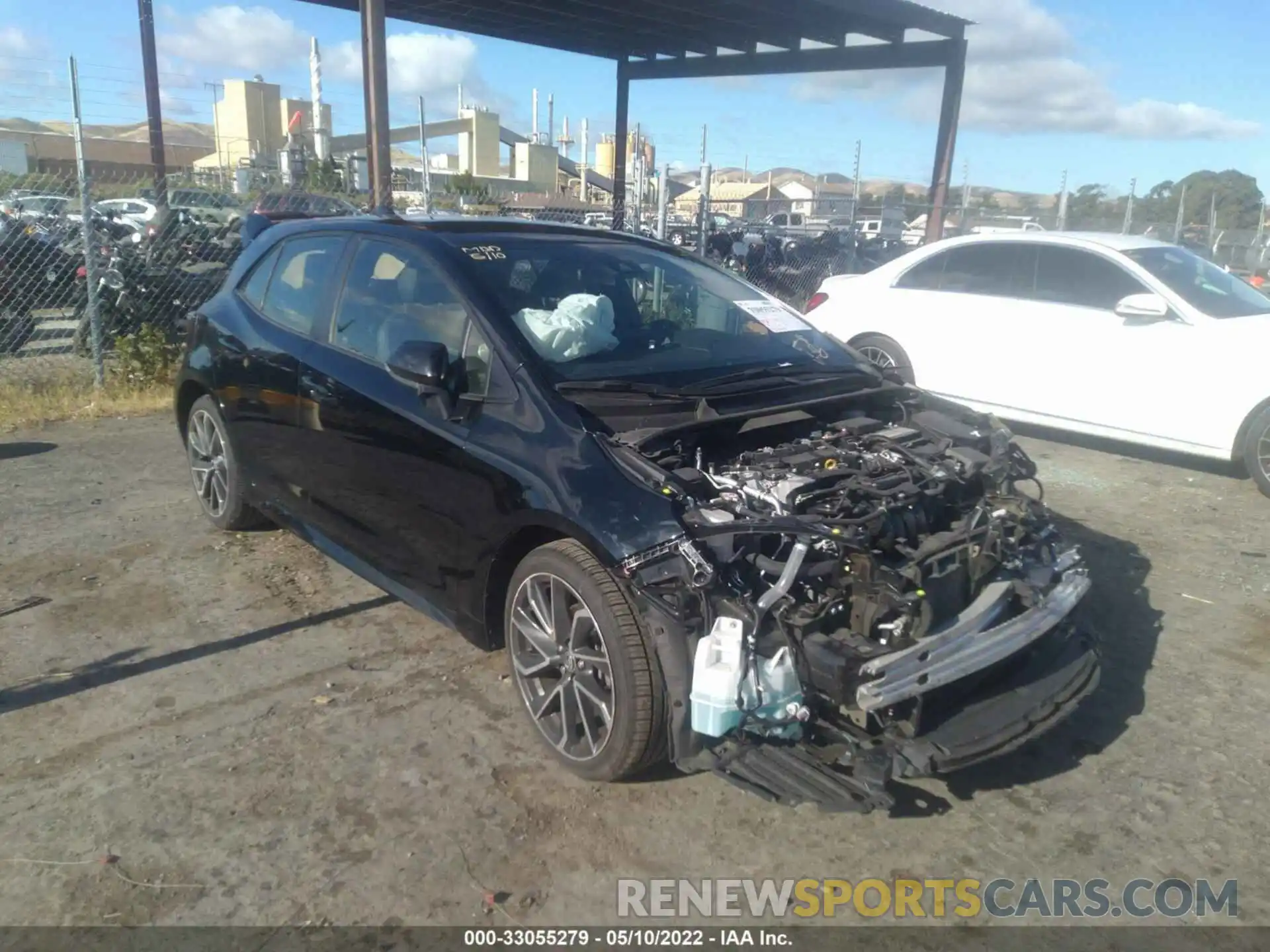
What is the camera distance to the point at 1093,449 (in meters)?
7.79

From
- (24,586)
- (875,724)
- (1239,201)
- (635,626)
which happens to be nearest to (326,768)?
(635,626)

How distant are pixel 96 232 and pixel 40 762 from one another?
258 inches

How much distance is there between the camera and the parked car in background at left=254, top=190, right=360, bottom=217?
11898mm

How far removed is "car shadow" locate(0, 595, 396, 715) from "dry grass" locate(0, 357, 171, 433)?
459 cm

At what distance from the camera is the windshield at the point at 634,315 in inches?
145

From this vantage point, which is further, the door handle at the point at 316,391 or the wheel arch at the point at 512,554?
the door handle at the point at 316,391

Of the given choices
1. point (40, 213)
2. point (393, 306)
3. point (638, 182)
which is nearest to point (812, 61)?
point (638, 182)

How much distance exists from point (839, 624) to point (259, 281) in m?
3.55

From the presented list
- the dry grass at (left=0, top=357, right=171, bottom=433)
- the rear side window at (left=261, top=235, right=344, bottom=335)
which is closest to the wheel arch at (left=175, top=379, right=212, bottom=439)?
the rear side window at (left=261, top=235, right=344, bottom=335)

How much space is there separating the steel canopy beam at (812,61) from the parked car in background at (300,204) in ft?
18.4

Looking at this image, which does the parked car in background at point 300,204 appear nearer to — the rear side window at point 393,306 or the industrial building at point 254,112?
the rear side window at point 393,306

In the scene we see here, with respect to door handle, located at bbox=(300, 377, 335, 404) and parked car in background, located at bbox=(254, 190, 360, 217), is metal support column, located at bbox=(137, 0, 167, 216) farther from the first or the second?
door handle, located at bbox=(300, 377, 335, 404)

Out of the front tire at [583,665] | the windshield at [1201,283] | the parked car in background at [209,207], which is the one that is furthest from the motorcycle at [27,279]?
the windshield at [1201,283]

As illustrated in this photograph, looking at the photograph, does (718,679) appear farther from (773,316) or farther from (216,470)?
(216,470)
